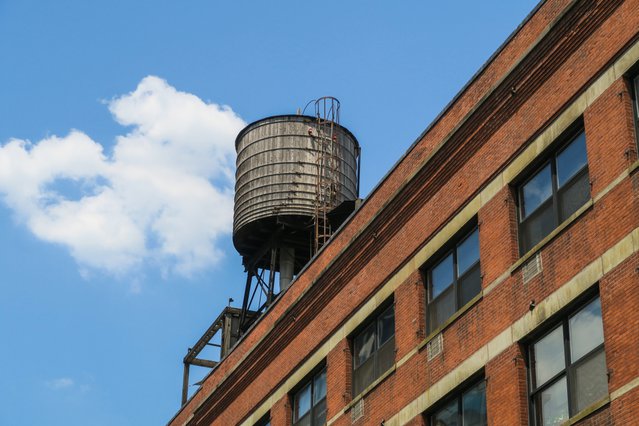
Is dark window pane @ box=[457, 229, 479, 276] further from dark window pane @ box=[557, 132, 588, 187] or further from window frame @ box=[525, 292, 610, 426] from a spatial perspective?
window frame @ box=[525, 292, 610, 426]

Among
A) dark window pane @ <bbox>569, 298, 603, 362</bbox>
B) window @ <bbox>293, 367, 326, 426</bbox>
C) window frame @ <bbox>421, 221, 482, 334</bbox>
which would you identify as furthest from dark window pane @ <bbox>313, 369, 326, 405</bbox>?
dark window pane @ <bbox>569, 298, 603, 362</bbox>

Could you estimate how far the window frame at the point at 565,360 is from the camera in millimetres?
19656

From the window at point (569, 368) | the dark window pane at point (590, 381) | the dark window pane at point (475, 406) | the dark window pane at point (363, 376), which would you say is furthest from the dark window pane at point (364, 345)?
the dark window pane at point (590, 381)

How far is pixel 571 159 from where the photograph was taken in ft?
71.1

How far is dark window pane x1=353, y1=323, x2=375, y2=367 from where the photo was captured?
27031 mm

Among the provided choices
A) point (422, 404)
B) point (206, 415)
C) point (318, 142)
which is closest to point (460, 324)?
point (422, 404)

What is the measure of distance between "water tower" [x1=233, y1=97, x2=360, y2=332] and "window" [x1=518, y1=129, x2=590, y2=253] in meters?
21.5

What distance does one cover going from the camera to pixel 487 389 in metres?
21.8

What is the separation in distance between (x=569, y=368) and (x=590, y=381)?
62cm

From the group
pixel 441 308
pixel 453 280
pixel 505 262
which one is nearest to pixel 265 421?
pixel 441 308

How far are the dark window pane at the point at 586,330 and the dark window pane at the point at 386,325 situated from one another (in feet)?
21.5

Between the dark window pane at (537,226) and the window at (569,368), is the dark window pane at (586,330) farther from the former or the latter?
the dark window pane at (537,226)

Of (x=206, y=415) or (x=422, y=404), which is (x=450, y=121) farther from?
(x=206, y=415)

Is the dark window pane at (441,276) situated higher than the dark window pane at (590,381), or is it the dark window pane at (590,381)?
the dark window pane at (441,276)
